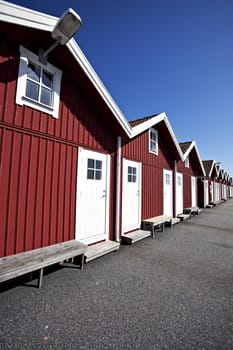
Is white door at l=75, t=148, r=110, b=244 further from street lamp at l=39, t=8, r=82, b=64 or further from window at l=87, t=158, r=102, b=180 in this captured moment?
street lamp at l=39, t=8, r=82, b=64

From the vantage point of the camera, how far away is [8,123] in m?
2.81

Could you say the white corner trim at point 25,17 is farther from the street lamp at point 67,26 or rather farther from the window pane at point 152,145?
the window pane at point 152,145

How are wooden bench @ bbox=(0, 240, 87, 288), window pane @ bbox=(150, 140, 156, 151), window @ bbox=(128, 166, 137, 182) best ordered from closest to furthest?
wooden bench @ bbox=(0, 240, 87, 288) < window @ bbox=(128, 166, 137, 182) < window pane @ bbox=(150, 140, 156, 151)

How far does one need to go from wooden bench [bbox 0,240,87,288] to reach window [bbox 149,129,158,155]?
16.0 ft

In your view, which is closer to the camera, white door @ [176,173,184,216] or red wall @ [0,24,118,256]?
red wall @ [0,24,118,256]

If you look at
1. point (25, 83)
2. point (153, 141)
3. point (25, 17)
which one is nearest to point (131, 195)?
point (153, 141)

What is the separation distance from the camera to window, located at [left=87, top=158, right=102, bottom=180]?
413 cm

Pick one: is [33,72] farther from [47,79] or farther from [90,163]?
[90,163]

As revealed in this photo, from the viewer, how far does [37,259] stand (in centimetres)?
259

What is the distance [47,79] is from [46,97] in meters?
0.41

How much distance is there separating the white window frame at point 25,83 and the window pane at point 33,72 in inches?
2.8

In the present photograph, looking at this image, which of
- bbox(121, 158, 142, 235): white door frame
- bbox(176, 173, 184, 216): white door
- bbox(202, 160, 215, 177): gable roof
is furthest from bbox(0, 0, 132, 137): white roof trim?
bbox(202, 160, 215, 177): gable roof

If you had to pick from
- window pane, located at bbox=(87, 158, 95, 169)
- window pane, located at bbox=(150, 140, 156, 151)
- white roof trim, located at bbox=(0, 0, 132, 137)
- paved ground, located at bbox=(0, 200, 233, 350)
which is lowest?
paved ground, located at bbox=(0, 200, 233, 350)

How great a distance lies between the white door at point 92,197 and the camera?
12.7 ft
